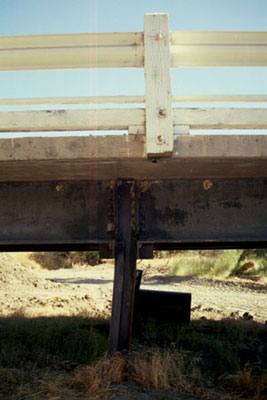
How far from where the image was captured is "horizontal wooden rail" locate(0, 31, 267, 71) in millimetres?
3697

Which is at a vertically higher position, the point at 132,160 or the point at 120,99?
the point at 120,99

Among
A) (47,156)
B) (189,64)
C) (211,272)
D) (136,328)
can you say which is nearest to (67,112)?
(47,156)

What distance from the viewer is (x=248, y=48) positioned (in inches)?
150

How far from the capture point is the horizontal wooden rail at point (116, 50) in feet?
12.1

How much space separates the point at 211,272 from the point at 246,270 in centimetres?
169

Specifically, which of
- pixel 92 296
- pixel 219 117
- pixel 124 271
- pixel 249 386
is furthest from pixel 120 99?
pixel 92 296

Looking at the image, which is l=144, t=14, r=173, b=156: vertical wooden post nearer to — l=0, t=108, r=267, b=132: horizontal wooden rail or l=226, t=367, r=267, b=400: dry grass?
l=0, t=108, r=267, b=132: horizontal wooden rail

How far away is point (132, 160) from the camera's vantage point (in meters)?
3.76

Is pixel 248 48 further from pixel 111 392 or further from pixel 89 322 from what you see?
pixel 89 322

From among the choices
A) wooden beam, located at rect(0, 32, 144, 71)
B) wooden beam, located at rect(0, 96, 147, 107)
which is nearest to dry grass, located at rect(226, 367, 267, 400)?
wooden beam, located at rect(0, 96, 147, 107)

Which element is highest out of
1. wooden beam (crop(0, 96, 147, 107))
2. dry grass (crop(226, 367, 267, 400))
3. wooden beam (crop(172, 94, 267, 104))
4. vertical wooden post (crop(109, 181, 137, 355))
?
wooden beam (crop(172, 94, 267, 104))

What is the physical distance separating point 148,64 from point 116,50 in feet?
1.40

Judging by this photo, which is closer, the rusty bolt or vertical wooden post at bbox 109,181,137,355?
vertical wooden post at bbox 109,181,137,355

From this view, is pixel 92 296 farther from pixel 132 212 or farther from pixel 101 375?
pixel 101 375
